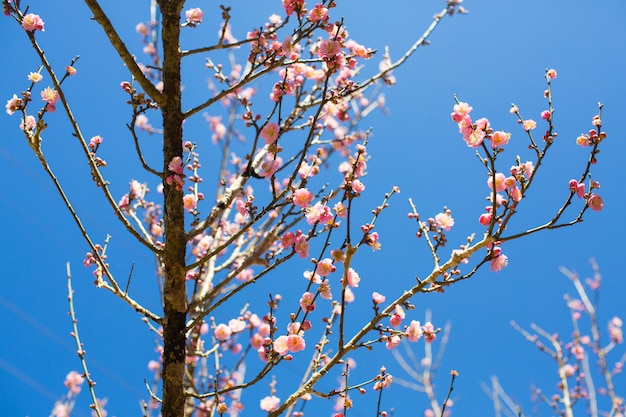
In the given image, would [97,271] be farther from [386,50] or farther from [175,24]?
[386,50]

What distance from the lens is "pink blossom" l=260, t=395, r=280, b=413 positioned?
4484mm

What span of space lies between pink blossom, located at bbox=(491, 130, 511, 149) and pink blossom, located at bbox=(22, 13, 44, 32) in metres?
2.40

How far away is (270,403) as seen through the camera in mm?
4574

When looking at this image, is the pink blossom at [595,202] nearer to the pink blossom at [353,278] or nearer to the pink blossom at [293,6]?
the pink blossom at [353,278]

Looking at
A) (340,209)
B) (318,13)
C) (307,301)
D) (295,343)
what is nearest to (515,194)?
(340,209)

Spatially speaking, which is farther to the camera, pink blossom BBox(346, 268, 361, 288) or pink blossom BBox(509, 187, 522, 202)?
pink blossom BBox(346, 268, 361, 288)

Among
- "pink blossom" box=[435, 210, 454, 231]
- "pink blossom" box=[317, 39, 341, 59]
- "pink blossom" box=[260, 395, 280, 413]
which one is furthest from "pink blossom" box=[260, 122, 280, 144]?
"pink blossom" box=[260, 395, 280, 413]

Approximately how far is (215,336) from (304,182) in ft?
9.14

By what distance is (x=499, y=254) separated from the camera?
92.7 inches

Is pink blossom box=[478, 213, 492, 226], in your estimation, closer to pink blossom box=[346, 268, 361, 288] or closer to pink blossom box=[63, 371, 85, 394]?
pink blossom box=[346, 268, 361, 288]

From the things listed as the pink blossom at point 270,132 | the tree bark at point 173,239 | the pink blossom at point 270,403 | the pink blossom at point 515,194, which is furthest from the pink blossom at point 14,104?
the pink blossom at point 270,403

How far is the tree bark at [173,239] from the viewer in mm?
2410

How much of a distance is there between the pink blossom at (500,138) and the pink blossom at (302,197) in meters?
0.96

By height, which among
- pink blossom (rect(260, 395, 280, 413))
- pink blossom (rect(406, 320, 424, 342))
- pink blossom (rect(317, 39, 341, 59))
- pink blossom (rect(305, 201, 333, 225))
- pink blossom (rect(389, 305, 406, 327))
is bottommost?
pink blossom (rect(406, 320, 424, 342))
